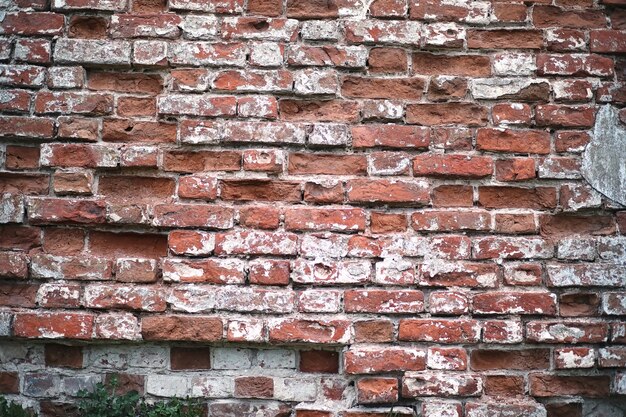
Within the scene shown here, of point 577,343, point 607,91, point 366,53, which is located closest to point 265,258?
point 366,53

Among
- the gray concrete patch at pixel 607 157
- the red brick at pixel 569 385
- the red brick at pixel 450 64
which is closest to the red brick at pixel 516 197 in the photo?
the gray concrete patch at pixel 607 157

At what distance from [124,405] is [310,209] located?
0.98m

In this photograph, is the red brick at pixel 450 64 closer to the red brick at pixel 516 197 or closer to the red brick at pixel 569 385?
the red brick at pixel 516 197

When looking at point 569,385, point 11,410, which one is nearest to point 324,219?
point 569,385

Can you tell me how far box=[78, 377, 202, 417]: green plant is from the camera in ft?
6.64

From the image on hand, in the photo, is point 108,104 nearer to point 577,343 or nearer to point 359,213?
point 359,213

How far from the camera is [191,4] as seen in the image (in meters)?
2.16

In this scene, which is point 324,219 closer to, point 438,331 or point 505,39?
point 438,331

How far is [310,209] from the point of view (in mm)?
2115

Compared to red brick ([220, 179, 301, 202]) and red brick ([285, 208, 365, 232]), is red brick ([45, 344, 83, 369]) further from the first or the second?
red brick ([285, 208, 365, 232])

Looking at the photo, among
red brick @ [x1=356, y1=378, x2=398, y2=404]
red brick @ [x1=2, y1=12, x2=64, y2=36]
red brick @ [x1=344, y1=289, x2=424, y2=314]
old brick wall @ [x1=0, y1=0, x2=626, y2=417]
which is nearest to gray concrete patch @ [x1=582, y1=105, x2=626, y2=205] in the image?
old brick wall @ [x1=0, y1=0, x2=626, y2=417]

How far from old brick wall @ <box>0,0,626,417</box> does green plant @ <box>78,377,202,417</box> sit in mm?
55

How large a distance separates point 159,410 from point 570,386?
1520 millimetres

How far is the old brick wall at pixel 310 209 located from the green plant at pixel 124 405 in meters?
0.05
